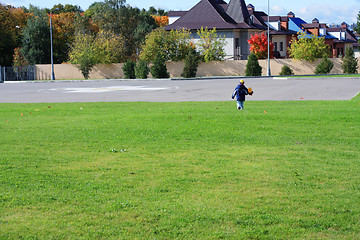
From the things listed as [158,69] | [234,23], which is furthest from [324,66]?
[158,69]

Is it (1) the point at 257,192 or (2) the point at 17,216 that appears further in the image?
(1) the point at 257,192

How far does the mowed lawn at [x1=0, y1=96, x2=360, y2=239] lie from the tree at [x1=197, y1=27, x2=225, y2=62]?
Answer: 46061mm

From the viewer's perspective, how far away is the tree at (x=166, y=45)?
188 ft

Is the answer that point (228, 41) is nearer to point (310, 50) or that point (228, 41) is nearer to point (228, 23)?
point (228, 23)

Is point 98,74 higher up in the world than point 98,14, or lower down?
lower down

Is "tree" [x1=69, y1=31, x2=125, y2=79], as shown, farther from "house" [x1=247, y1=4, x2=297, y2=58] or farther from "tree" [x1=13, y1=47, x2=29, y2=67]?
"house" [x1=247, y1=4, x2=297, y2=58]

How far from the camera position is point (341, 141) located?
995cm

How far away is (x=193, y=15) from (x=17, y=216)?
64.8m

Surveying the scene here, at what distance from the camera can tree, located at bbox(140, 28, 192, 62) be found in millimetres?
57156

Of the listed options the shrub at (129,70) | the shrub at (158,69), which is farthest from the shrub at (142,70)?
the shrub at (158,69)

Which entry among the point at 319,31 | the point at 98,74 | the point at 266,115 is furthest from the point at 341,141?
the point at 319,31

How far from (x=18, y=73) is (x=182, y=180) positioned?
58233 mm

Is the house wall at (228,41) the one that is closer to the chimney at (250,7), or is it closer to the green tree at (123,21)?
the chimney at (250,7)

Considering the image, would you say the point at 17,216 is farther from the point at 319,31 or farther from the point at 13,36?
the point at 319,31
